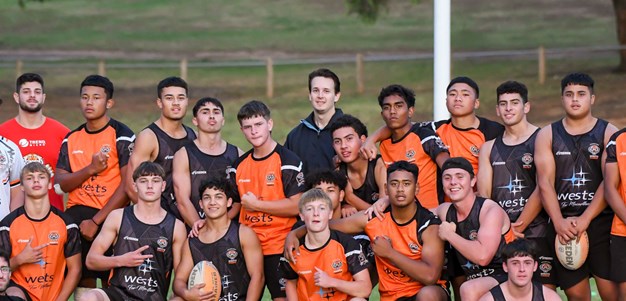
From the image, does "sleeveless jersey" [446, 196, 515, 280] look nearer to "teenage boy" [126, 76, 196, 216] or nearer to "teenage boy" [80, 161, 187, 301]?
"teenage boy" [80, 161, 187, 301]

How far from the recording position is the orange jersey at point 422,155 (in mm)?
8953

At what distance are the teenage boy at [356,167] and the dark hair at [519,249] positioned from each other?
131 centimetres

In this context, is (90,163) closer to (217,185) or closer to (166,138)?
(166,138)

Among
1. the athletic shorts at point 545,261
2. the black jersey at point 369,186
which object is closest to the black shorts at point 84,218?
the black jersey at point 369,186

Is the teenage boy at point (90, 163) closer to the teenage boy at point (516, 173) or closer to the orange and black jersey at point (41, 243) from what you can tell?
the orange and black jersey at point (41, 243)

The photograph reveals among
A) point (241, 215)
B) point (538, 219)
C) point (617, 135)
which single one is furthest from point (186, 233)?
point (617, 135)

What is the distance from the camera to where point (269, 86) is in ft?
95.5

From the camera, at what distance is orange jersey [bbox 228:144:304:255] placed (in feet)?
29.1

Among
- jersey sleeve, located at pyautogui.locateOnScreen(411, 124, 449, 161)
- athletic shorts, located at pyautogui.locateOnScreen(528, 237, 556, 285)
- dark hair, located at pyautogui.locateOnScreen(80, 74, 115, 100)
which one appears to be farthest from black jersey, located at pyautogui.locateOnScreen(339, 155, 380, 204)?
dark hair, located at pyautogui.locateOnScreen(80, 74, 115, 100)

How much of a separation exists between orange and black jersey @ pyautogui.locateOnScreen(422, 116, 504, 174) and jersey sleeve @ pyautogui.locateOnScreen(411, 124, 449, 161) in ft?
0.46

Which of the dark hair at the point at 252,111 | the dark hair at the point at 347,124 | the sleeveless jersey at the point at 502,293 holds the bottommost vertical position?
the sleeveless jersey at the point at 502,293

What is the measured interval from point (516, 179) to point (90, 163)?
11.7 feet

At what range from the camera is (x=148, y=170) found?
8.59m

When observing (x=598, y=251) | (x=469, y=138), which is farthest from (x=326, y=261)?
(x=598, y=251)
